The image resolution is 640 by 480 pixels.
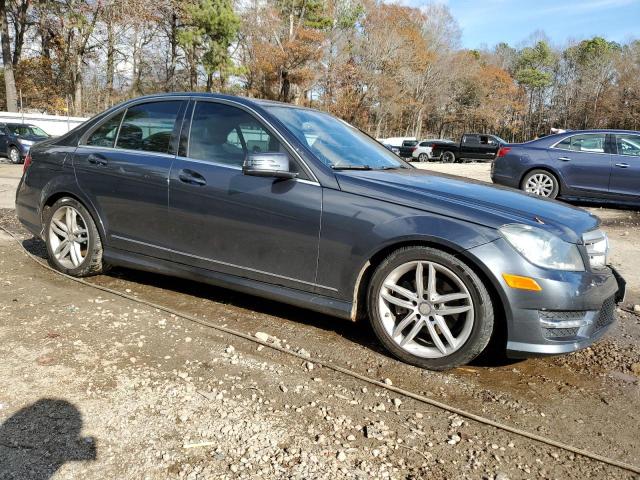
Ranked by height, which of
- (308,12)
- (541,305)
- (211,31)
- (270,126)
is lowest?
(541,305)

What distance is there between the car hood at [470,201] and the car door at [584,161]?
672 centimetres

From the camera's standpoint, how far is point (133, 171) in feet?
13.5

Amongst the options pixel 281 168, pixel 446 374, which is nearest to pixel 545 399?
pixel 446 374

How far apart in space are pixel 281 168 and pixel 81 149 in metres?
2.13

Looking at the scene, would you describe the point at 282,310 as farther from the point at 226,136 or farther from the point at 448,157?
the point at 448,157

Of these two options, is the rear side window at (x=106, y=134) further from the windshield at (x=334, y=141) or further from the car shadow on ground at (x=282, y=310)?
the windshield at (x=334, y=141)

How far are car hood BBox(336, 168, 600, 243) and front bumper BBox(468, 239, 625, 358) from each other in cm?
21

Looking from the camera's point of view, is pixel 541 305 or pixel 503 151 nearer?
pixel 541 305

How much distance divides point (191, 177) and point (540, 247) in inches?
93.1

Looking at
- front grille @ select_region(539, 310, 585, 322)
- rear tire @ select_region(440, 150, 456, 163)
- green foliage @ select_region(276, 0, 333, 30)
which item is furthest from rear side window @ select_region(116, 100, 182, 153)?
green foliage @ select_region(276, 0, 333, 30)

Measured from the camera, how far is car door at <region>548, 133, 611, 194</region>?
9.47 meters

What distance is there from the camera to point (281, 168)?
337 centimetres

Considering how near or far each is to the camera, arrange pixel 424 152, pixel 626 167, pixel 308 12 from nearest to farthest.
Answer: pixel 626 167 → pixel 424 152 → pixel 308 12

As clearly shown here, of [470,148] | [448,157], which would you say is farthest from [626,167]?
[448,157]
